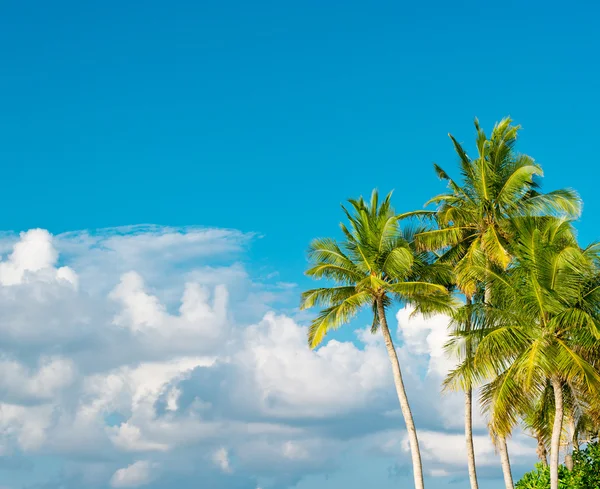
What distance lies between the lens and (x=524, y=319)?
28.1 metres

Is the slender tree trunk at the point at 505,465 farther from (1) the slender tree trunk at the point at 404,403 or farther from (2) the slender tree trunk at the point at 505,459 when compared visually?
(1) the slender tree trunk at the point at 404,403

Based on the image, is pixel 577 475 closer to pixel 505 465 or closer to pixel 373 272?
pixel 505 465

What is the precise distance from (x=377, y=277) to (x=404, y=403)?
199 inches

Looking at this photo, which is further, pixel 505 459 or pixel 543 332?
pixel 505 459

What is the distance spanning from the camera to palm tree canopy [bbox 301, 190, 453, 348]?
3225cm

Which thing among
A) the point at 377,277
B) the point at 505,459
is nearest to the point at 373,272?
the point at 377,277

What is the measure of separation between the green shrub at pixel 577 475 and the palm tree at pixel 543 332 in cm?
388

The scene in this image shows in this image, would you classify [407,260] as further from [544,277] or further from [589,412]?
[589,412]

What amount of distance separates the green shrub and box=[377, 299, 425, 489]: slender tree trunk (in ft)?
15.1

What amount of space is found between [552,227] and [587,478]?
401 inches

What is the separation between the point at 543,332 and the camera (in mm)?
27703

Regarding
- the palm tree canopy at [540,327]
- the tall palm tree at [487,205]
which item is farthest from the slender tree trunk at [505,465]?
the palm tree canopy at [540,327]

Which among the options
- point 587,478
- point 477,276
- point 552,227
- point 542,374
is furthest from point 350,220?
point 587,478

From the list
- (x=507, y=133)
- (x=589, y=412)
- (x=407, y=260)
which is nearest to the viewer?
(x=589, y=412)
